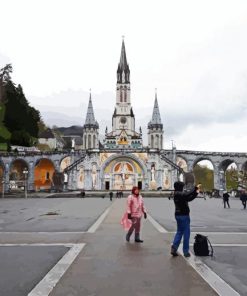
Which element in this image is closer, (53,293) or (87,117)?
(53,293)

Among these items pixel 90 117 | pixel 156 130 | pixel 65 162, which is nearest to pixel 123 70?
pixel 90 117

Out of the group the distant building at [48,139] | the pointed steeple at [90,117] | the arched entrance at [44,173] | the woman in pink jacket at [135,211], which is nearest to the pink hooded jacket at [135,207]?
the woman in pink jacket at [135,211]

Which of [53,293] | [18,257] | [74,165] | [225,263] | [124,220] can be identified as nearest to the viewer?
[53,293]

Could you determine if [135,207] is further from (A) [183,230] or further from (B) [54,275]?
(B) [54,275]

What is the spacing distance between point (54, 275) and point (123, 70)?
10172cm

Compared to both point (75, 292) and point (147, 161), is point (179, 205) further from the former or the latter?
point (147, 161)

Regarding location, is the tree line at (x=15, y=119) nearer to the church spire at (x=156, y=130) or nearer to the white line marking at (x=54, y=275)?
the church spire at (x=156, y=130)

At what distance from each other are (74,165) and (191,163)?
22.2 m

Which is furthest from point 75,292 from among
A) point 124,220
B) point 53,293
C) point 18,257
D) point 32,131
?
point 32,131

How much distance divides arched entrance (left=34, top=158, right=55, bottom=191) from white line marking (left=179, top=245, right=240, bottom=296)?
72.6 metres

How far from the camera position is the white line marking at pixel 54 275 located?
5936mm

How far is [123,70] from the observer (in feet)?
349

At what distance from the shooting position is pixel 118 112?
348 ft

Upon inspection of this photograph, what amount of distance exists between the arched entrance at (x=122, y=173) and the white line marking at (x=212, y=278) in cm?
6764
